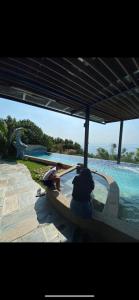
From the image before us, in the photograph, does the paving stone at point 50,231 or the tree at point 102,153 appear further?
the tree at point 102,153

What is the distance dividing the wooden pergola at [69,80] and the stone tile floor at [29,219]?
325cm

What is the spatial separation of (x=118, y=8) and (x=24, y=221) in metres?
3.81

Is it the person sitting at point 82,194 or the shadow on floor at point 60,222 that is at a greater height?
the person sitting at point 82,194

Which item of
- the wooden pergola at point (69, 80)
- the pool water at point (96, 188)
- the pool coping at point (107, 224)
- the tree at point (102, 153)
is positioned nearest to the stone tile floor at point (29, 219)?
the pool coping at point (107, 224)

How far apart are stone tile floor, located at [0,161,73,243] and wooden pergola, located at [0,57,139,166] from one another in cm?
325

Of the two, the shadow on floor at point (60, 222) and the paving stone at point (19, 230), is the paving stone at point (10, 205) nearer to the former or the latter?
the shadow on floor at point (60, 222)

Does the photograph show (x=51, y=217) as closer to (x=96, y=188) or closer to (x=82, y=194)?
(x=82, y=194)

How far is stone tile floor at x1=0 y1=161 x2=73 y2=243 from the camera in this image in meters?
3.15

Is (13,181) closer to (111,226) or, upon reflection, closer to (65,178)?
(65,178)

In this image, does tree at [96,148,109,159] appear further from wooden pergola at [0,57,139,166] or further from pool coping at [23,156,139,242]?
pool coping at [23,156,139,242]

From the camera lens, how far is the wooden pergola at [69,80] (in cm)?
405

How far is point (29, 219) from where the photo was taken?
3844 millimetres

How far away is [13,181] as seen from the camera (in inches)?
274

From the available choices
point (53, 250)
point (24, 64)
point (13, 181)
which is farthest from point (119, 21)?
point (13, 181)
